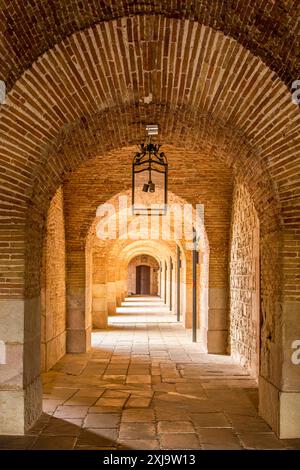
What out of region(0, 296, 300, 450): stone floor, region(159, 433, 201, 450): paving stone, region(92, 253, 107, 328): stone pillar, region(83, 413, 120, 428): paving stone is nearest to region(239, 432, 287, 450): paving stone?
region(0, 296, 300, 450): stone floor

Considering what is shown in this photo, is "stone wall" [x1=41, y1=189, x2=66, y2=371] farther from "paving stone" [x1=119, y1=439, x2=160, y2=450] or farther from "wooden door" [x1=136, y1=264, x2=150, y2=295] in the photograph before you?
"wooden door" [x1=136, y1=264, x2=150, y2=295]

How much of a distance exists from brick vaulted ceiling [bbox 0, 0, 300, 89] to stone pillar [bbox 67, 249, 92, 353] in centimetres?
710

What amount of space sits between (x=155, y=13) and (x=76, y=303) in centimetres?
787

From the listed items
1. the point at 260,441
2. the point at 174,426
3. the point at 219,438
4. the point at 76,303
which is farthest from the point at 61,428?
the point at 76,303

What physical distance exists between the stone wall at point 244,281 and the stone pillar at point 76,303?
3.24 m

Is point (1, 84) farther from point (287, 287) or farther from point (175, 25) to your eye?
point (287, 287)

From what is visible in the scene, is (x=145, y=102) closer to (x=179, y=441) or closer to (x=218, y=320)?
(x=179, y=441)

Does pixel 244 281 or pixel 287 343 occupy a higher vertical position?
pixel 244 281

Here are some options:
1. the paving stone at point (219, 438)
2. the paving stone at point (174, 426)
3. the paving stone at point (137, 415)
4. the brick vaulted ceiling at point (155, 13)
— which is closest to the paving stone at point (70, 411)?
the paving stone at point (137, 415)

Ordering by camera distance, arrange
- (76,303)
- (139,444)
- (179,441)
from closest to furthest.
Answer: (139,444)
(179,441)
(76,303)

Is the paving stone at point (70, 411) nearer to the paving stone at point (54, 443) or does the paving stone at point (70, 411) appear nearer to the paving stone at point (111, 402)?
the paving stone at point (111, 402)

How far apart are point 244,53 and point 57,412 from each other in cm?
469

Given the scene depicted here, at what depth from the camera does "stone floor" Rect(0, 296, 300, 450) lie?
17.5ft

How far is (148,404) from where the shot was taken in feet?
22.7
